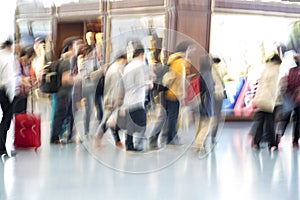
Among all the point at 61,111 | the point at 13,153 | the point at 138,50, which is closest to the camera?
the point at 138,50

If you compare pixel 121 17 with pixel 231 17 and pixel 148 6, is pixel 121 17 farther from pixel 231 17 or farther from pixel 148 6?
pixel 231 17

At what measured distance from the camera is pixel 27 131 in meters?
6.68

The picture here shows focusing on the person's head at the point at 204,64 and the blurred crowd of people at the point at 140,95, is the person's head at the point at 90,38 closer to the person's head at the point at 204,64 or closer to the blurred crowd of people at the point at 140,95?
the blurred crowd of people at the point at 140,95

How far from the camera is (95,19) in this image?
38.0 feet

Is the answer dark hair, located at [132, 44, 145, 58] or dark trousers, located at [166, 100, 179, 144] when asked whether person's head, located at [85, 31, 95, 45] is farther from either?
dark hair, located at [132, 44, 145, 58]

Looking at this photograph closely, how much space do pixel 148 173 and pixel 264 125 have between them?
2.36 meters

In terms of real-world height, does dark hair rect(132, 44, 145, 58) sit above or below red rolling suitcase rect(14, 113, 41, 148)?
above

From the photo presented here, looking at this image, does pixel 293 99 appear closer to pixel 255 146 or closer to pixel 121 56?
pixel 255 146

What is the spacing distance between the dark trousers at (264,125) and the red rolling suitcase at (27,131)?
319 centimetres

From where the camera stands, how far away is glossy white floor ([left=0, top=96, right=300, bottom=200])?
477 cm

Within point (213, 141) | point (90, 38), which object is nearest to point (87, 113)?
point (213, 141)

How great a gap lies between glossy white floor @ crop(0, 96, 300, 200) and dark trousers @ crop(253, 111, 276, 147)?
21 centimetres

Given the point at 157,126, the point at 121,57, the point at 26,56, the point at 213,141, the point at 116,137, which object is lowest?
the point at 213,141

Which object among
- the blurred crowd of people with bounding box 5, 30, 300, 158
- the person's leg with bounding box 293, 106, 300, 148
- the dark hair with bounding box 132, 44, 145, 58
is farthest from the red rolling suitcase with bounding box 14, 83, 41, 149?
the person's leg with bounding box 293, 106, 300, 148
